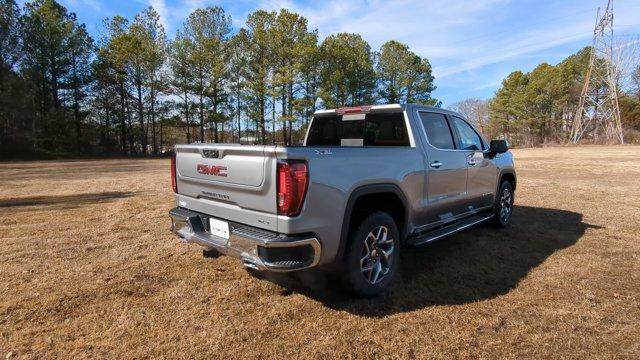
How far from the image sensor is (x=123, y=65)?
35.8 meters

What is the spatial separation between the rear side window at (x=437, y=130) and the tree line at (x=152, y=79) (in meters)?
32.6

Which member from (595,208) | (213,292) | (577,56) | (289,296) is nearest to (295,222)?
(289,296)

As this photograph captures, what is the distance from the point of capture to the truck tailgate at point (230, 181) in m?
3.14

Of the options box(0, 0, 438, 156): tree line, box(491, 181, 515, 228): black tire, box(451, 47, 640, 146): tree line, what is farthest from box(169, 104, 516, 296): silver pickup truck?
box(451, 47, 640, 146): tree line

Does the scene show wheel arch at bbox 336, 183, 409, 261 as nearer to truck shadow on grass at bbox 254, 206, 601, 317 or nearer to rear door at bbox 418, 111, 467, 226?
rear door at bbox 418, 111, 467, 226

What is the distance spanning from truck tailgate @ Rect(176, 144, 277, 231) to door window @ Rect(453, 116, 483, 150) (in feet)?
10.1

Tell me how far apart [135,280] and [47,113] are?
3579 cm

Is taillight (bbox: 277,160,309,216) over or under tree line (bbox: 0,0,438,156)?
Result: under

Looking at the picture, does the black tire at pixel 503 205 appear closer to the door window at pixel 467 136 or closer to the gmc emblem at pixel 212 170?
the door window at pixel 467 136

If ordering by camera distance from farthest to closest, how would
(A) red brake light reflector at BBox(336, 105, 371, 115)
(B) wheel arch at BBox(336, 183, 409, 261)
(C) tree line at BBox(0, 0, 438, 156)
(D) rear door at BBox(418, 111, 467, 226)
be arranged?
(C) tree line at BBox(0, 0, 438, 156)
(A) red brake light reflector at BBox(336, 105, 371, 115)
(D) rear door at BBox(418, 111, 467, 226)
(B) wheel arch at BBox(336, 183, 409, 261)

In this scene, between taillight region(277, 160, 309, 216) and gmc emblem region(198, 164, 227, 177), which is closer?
taillight region(277, 160, 309, 216)

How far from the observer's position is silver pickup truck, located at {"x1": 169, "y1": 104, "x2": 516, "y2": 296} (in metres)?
3.10

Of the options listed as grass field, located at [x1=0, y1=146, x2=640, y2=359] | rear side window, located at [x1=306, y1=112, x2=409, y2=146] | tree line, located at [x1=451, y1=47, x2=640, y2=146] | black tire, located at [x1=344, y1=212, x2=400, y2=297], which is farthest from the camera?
tree line, located at [x1=451, y1=47, x2=640, y2=146]

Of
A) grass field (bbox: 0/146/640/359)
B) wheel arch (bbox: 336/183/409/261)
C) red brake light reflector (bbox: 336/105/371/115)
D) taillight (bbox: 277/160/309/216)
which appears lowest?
grass field (bbox: 0/146/640/359)
